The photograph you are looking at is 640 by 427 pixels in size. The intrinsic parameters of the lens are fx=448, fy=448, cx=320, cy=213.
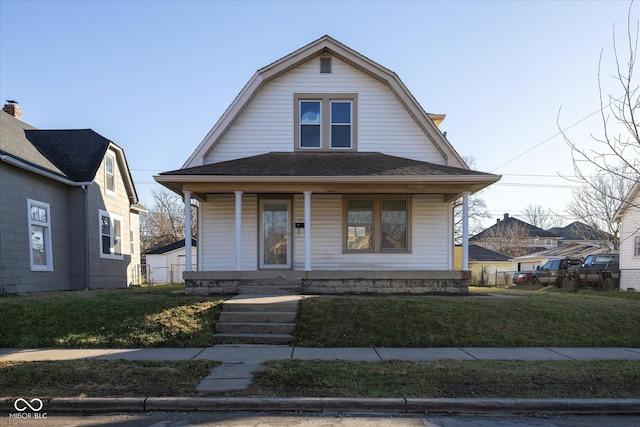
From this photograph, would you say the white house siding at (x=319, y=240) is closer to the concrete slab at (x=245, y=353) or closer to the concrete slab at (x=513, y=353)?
the concrete slab at (x=245, y=353)

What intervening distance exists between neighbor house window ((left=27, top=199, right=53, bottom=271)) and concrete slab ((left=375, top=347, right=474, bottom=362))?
11653mm

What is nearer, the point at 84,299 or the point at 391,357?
the point at 391,357

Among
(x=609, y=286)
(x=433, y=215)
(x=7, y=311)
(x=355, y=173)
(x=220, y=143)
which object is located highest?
(x=220, y=143)

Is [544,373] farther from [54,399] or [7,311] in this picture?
[7,311]

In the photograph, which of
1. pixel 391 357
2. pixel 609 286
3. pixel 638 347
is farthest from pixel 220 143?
pixel 609 286

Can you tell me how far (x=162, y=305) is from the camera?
32.5 feet

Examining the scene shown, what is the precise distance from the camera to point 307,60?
1438 centimetres

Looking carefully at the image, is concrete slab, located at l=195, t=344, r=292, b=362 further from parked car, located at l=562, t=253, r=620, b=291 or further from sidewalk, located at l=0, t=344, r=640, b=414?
parked car, located at l=562, t=253, r=620, b=291

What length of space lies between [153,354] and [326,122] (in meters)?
9.12

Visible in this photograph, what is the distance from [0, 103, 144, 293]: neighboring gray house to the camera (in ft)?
43.2

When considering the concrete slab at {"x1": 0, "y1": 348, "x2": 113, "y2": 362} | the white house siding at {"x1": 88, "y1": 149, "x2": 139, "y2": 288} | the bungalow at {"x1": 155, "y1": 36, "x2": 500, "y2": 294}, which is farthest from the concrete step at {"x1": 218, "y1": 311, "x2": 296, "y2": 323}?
the white house siding at {"x1": 88, "y1": 149, "x2": 139, "y2": 288}

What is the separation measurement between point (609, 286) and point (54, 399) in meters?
24.3

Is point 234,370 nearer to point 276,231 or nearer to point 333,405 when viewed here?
point 333,405

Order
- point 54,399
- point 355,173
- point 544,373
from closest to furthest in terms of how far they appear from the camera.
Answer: point 54,399 → point 544,373 → point 355,173
